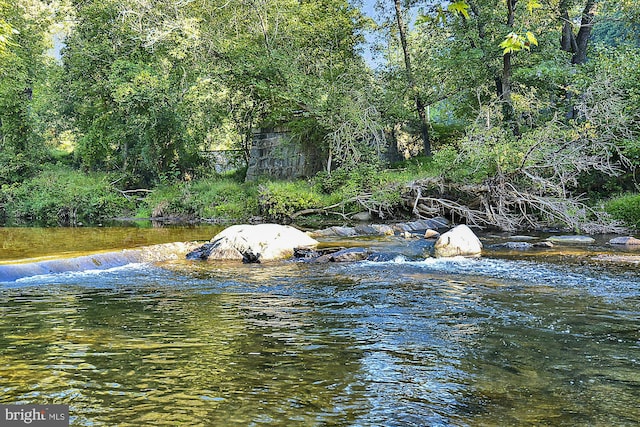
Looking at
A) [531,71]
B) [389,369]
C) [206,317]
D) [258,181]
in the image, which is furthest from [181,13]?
[389,369]

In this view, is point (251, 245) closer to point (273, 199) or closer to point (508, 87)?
point (273, 199)

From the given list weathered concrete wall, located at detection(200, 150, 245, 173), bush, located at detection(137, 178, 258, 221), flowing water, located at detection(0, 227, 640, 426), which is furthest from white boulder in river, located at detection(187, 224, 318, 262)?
weathered concrete wall, located at detection(200, 150, 245, 173)

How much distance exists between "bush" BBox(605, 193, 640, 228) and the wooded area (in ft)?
3.10

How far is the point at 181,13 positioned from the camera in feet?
71.7

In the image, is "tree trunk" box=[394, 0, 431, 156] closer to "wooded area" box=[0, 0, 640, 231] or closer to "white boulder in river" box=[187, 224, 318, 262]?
"wooded area" box=[0, 0, 640, 231]

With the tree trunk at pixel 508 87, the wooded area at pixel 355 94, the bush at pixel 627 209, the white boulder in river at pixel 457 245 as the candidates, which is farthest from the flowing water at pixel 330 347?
the tree trunk at pixel 508 87

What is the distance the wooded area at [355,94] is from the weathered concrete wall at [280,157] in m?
0.68

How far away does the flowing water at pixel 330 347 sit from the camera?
12.0ft

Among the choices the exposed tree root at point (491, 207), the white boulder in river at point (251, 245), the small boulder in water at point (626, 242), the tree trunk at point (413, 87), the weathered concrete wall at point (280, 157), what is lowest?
the small boulder in water at point (626, 242)

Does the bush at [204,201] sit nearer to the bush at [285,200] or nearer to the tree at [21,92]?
the bush at [285,200]

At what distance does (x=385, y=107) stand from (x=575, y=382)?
20099 mm

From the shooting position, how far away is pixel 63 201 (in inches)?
955

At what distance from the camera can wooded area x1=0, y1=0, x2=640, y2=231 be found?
54.0 ft

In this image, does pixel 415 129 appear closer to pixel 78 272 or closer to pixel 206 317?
pixel 78 272
